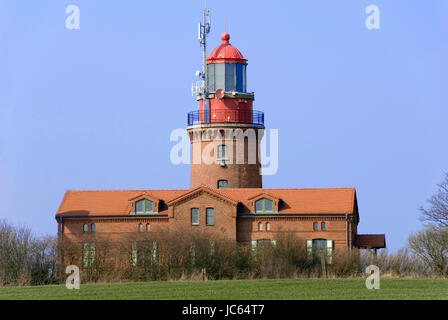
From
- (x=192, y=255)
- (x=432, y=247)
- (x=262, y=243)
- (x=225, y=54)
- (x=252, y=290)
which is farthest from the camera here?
(x=225, y=54)

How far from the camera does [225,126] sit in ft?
254

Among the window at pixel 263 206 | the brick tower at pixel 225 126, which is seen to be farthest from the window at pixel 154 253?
the brick tower at pixel 225 126

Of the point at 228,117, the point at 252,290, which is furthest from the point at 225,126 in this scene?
the point at 252,290

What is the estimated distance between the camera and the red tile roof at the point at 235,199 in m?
73.8

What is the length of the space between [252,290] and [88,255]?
19943 millimetres

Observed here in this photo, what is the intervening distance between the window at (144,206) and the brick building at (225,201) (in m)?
0.06

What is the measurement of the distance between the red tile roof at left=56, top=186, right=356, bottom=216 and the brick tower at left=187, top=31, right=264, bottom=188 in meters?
2.77

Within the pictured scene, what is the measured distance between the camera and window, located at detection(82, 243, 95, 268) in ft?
215

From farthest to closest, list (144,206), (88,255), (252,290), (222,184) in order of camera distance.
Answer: (222,184) → (144,206) → (88,255) → (252,290)

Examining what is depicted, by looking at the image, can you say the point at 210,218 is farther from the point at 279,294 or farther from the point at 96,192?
the point at 279,294

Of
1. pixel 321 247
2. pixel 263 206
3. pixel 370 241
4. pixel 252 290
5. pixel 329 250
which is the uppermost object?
pixel 263 206

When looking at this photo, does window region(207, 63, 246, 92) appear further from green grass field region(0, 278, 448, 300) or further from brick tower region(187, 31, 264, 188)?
green grass field region(0, 278, 448, 300)

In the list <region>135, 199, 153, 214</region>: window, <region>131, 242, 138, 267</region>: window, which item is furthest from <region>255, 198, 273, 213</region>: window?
<region>131, 242, 138, 267</region>: window

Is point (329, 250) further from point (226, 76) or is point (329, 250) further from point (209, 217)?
point (226, 76)
